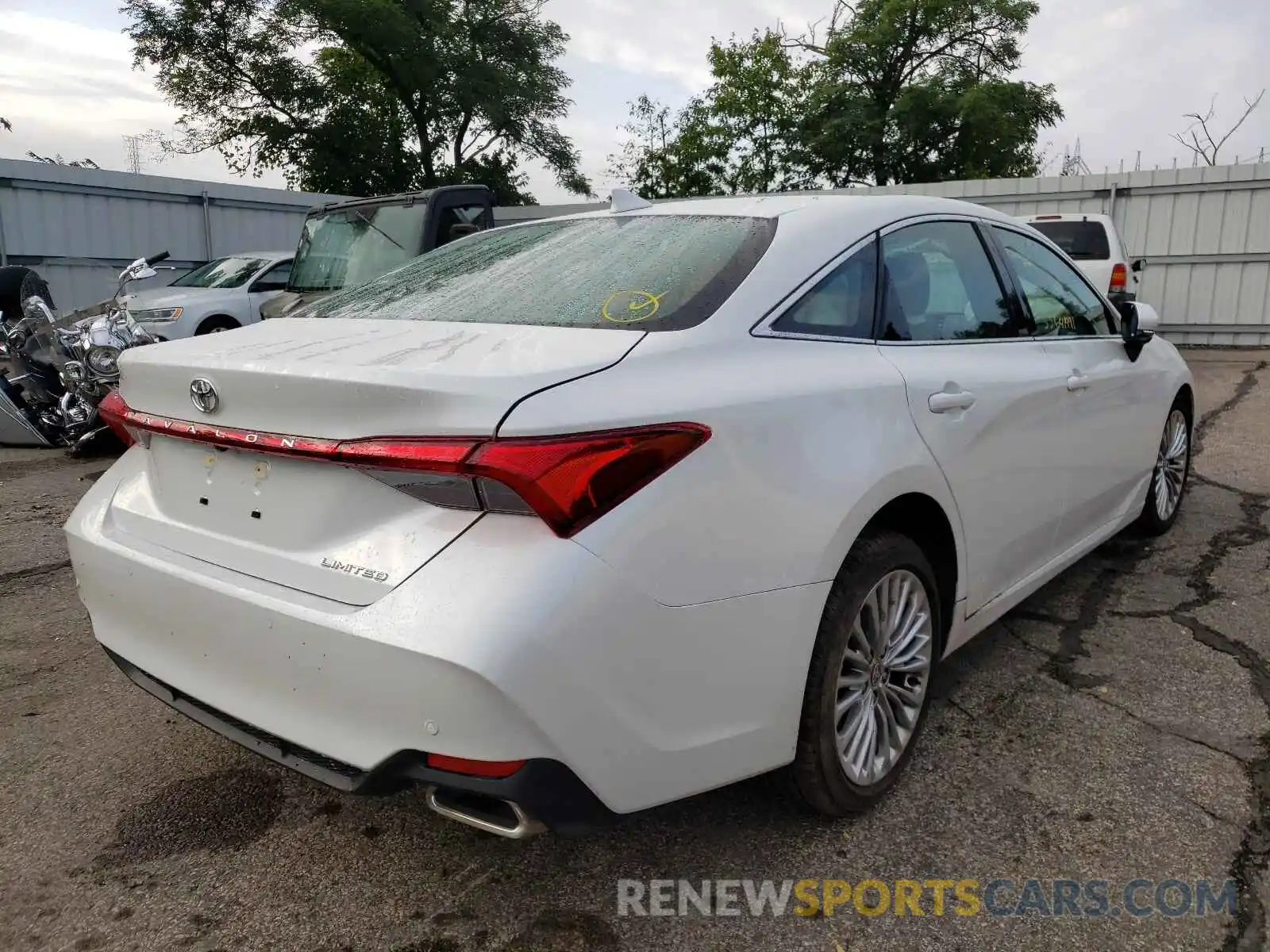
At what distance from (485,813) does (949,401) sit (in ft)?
5.11

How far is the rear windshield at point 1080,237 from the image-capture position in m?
10.3

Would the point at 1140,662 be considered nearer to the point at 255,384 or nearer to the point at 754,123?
the point at 255,384

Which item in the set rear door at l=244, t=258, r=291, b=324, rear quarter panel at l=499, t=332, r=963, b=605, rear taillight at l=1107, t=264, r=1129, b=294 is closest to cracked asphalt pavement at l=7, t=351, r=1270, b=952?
rear quarter panel at l=499, t=332, r=963, b=605

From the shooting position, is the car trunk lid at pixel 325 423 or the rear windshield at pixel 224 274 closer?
Result: the car trunk lid at pixel 325 423

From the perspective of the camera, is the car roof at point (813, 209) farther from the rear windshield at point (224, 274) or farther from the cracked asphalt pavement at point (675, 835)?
the rear windshield at point (224, 274)

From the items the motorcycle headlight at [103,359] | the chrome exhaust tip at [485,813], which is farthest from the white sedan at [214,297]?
the chrome exhaust tip at [485,813]

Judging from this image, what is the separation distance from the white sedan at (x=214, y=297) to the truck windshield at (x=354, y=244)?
77 centimetres

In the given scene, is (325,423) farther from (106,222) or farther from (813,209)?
(106,222)

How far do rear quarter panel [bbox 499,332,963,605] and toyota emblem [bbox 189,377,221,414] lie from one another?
2.46ft

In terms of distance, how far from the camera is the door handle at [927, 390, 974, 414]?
246 centimetres

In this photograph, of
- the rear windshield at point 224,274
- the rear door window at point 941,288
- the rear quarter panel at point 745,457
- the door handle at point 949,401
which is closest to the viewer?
the rear quarter panel at point 745,457

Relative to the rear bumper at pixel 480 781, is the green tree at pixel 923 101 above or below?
above

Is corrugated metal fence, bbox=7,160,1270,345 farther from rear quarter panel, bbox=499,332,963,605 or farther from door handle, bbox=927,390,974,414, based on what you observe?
rear quarter panel, bbox=499,332,963,605

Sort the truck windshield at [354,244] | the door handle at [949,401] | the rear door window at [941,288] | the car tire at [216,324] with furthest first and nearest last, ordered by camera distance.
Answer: the car tire at [216,324] → the truck windshield at [354,244] → the rear door window at [941,288] → the door handle at [949,401]
